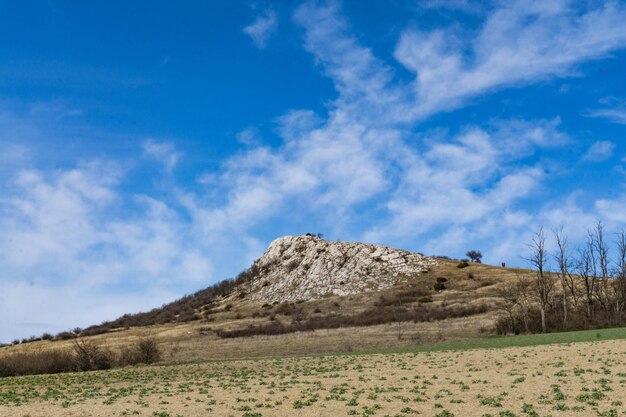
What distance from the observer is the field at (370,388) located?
948 inches

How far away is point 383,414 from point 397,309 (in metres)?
72.9

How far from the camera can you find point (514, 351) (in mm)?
44969

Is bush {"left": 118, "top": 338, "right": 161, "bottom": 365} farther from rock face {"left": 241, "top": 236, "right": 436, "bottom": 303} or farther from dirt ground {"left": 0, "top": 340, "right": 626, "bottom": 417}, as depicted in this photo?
rock face {"left": 241, "top": 236, "right": 436, "bottom": 303}

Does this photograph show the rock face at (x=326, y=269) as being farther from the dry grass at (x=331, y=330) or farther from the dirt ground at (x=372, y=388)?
the dirt ground at (x=372, y=388)

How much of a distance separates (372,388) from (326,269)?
4157 inches

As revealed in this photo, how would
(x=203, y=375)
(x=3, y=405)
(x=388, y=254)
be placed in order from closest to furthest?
1. (x=3, y=405)
2. (x=203, y=375)
3. (x=388, y=254)

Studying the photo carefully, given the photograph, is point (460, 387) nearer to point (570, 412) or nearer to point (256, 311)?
point (570, 412)

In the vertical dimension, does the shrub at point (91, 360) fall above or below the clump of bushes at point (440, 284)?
below

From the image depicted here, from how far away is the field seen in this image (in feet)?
79.0

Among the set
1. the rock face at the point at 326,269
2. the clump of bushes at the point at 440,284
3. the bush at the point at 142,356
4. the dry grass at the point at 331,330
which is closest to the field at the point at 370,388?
the bush at the point at 142,356

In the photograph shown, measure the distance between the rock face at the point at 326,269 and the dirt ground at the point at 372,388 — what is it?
79.4 m

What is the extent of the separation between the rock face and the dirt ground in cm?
7935

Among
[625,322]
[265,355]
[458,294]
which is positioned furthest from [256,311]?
[625,322]

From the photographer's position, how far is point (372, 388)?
98.9ft
